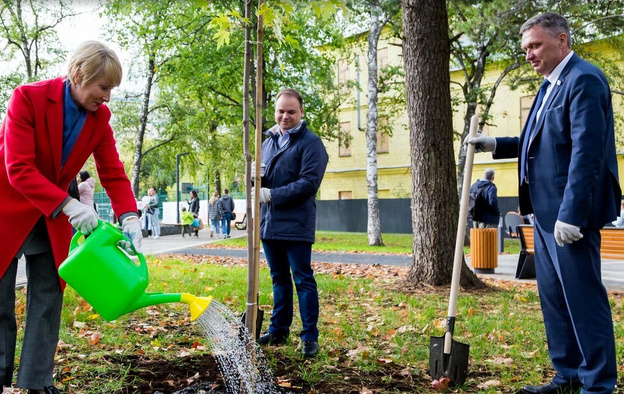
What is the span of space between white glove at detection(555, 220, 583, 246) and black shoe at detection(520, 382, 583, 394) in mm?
857

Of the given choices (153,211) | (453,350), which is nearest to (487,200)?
(453,350)

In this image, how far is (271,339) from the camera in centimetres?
437

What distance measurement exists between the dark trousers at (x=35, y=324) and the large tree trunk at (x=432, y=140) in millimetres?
4803

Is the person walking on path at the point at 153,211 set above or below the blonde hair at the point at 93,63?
below

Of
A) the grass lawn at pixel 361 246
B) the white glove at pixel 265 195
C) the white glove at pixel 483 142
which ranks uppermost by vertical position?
the white glove at pixel 483 142

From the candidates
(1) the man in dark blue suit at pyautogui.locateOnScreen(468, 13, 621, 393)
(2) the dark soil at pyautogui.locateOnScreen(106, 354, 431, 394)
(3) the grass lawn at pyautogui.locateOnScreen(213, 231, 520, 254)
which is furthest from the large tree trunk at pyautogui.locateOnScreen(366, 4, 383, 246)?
(1) the man in dark blue suit at pyautogui.locateOnScreen(468, 13, 621, 393)

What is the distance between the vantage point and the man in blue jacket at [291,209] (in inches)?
160

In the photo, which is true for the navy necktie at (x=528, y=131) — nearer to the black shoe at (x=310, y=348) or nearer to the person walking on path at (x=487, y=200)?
the black shoe at (x=310, y=348)

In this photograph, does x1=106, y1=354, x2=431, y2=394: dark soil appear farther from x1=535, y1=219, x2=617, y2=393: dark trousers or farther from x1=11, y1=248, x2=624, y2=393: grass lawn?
x1=535, y1=219, x2=617, y2=393: dark trousers

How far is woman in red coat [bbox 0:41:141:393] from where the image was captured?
8.87 feet

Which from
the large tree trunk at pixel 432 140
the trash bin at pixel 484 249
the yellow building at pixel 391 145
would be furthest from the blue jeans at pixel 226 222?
the large tree trunk at pixel 432 140

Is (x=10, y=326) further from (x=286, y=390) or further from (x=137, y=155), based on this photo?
(x=137, y=155)

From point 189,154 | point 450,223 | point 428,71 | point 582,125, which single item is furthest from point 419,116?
point 189,154

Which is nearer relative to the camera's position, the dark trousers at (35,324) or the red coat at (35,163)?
the red coat at (35,163)
